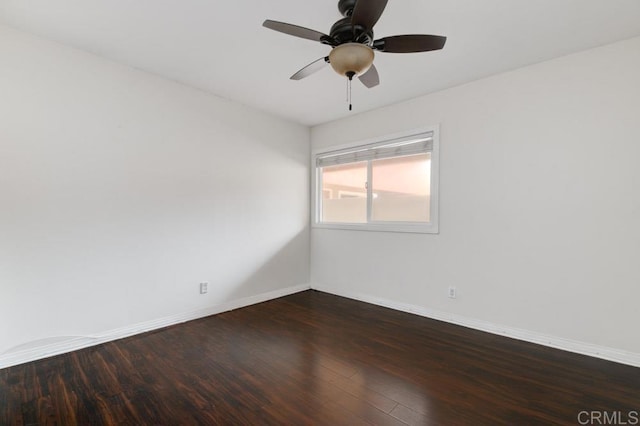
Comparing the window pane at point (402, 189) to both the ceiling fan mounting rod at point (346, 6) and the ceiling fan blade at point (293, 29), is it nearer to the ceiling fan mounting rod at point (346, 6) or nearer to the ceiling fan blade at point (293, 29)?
the ceiling fan mounting rod at point (346, 6)

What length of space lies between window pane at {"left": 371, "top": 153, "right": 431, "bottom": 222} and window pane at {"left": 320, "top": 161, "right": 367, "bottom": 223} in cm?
19

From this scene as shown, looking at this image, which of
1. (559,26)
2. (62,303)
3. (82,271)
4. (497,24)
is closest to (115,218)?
(82,271)

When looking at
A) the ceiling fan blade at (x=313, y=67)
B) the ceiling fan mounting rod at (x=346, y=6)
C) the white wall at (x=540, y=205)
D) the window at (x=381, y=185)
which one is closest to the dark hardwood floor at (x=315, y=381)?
the white wall at (x=540, y=205)

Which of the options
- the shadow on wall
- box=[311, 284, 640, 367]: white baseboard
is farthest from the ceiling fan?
the shadow on wall

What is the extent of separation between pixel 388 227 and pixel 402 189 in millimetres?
501

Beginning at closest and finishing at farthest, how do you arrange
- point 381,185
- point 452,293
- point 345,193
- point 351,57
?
1. point 351,57
2. point 452,293
3. point 381,185
4. point 345,193

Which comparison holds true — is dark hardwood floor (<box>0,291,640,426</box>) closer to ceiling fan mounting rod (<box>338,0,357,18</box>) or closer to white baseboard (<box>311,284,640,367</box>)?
white baseboard (<box>311,284,640,367</box>)

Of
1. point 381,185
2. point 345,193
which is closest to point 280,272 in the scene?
point 345,193

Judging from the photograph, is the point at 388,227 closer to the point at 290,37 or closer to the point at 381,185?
the point at 381,185

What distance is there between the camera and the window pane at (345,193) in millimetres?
4082

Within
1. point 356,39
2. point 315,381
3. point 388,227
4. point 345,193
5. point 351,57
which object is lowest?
point 315,381

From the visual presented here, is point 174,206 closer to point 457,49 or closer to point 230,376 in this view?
point 230,376

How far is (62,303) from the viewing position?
7.97 feet

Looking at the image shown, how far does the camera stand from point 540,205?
265cm
